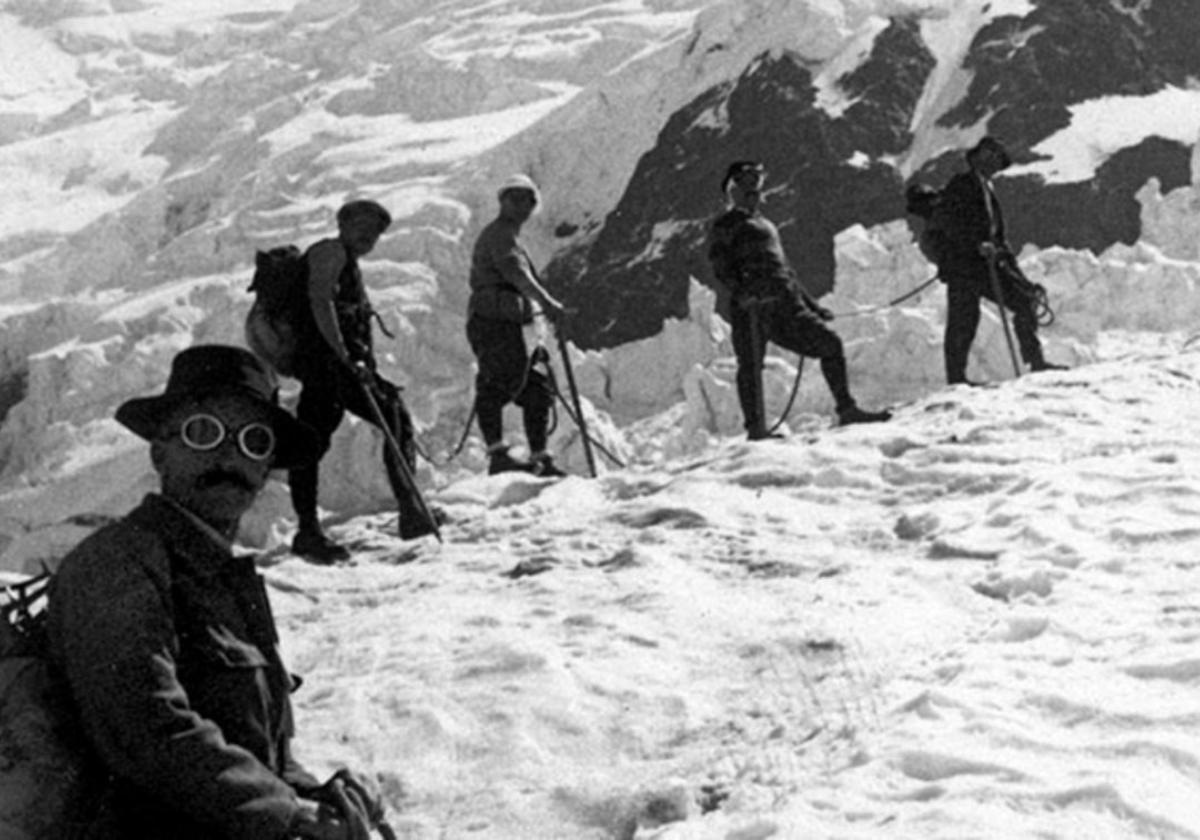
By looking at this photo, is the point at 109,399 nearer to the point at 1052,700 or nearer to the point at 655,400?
the point at 655,400

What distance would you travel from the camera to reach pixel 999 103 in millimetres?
48375

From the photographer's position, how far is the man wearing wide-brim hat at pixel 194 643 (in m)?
2.67

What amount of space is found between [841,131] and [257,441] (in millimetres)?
47632

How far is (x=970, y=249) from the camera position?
10.6m

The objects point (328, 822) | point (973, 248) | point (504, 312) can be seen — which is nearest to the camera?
point (328, 822)

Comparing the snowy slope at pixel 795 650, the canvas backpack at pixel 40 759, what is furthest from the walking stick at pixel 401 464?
the canvas backpack at pixel 40 759

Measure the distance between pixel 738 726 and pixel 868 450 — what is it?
382cm

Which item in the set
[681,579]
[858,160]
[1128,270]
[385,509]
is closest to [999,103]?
[858,160]

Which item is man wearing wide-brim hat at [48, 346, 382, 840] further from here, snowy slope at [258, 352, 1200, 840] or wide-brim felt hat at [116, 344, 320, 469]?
snowy slope at [258, 352, 1200, 840]

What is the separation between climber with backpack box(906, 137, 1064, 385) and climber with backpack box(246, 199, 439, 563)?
15.7 feet

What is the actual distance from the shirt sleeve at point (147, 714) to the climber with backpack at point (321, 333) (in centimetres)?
425

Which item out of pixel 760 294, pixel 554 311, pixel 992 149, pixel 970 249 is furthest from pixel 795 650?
pixel 992 149

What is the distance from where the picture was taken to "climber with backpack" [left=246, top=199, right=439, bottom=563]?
23.2ft

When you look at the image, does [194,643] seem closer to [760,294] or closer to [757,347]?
[760,294]
